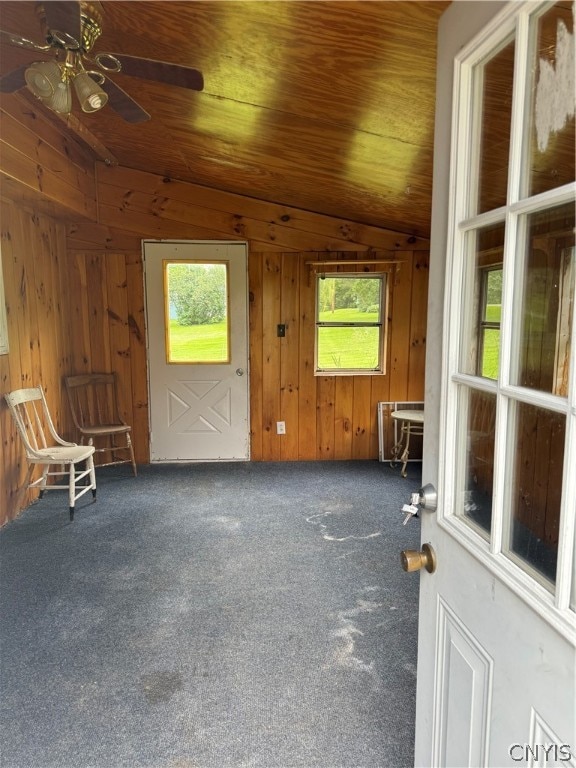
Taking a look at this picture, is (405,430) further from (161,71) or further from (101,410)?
(161,71)

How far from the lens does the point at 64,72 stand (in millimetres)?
1766

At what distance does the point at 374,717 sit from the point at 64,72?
8.61 ft

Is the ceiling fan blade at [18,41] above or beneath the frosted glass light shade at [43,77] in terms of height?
above

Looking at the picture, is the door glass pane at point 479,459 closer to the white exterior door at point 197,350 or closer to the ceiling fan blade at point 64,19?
the ceiling fan blade at point 64,19

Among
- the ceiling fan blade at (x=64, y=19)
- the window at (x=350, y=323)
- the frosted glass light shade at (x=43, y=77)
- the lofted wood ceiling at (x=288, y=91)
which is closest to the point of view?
the ceiling fan blade at (x=64, y=19)

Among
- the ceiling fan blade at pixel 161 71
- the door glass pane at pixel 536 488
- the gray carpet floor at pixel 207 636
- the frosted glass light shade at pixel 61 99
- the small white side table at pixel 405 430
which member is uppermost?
the ceiling fan blade at pixel 161 71

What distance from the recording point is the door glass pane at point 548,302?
29.1 inches

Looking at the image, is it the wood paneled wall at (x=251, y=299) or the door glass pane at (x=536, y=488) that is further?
the wood paneled wall at (x=251, y=299)

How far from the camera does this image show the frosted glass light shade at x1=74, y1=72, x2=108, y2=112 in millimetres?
1765

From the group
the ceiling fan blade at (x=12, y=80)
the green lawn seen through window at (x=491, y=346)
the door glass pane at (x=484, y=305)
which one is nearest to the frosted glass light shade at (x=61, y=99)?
the ceiling fan blade at (x=12, y=80)

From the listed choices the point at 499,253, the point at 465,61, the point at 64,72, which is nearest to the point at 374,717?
the point at 499,253

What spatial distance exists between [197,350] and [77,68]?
2846mm

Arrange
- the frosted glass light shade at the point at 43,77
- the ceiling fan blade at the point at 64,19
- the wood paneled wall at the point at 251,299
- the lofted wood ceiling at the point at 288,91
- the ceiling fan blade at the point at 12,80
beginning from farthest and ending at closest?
the wood paneled wall at the point at 251,299 < the ceiling fan blade at the point at 12,80 < the frosted glass light shade at the point at 43,77 < the lofted wood ceiling at the point at 288,91 < the ceiling fan blade at the point at 64,19

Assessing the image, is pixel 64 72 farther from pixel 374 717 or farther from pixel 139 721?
pixel 374 717
